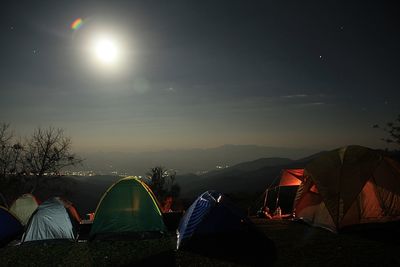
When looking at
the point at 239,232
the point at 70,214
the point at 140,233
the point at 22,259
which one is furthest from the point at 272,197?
the point at 22,259

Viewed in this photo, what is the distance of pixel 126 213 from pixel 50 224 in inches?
102

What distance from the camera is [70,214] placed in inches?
437

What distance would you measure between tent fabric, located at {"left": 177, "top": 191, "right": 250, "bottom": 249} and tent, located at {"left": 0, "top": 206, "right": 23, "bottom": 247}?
20.4 feet

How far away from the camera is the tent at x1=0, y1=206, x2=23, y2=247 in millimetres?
10790

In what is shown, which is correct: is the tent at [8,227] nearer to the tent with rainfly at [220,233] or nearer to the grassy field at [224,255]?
the grassy field at [224,255]

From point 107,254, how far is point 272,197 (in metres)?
12.8

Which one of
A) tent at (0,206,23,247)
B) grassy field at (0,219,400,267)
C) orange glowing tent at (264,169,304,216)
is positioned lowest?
grassy field at (0,219,400,267)

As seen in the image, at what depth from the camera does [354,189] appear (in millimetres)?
11062

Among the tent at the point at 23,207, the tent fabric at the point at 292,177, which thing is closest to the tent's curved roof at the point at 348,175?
the tent fabric at the point at 292,177

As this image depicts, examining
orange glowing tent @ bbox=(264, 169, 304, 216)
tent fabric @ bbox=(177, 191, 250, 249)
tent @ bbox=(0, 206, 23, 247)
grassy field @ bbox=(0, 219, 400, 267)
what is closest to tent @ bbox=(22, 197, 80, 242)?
grassy field @ bbox=(0, 219, 400, 267)

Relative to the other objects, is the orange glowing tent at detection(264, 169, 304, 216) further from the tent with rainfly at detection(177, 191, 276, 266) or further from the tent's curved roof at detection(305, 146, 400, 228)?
the tent with rainfly at detection(177, 191, 276, 266)

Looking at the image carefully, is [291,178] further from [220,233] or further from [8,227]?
[8,227]

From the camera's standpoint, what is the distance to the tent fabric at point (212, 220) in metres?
9.88

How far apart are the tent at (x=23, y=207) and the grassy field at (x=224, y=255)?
4676mm
